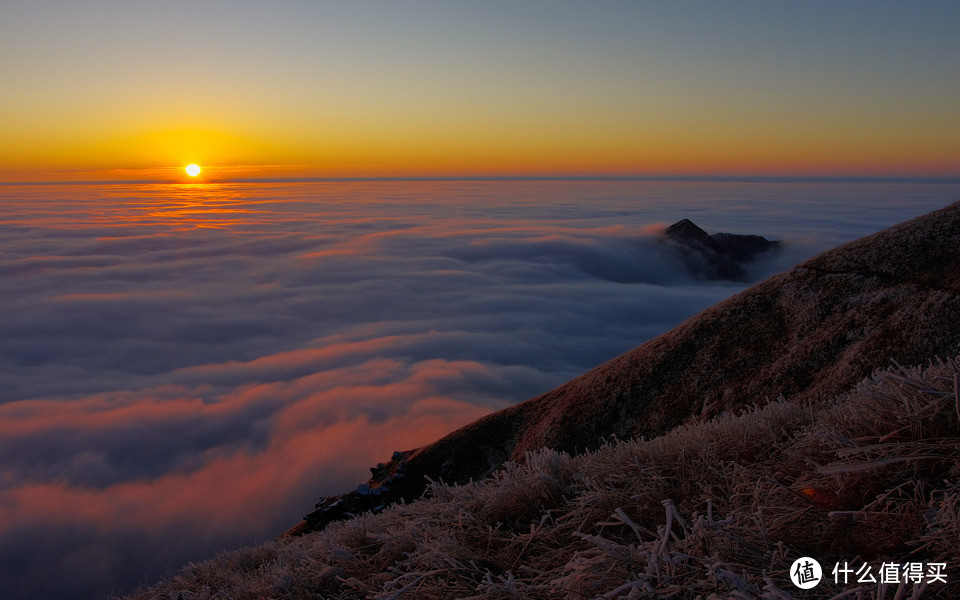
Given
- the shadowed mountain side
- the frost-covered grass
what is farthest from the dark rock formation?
the frost-covered grass

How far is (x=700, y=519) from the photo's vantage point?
174 centimetres

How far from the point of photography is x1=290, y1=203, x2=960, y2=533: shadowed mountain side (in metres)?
4.82

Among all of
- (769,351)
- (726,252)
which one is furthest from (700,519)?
(726,252)

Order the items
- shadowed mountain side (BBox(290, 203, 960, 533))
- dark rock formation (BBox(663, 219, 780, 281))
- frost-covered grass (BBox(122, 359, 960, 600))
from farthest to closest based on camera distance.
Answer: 1. dark rock formation (BBox(663, 219, 780, 281))
2. shadowed mountain side (BBox(290, 203, 960, 533))
3. frost-covered grass (BBox(122, 359, 960, 600))

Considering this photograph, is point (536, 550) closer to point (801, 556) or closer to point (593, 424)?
point (801, 556)

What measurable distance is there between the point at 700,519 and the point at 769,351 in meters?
4.52

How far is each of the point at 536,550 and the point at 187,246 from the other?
101398mm

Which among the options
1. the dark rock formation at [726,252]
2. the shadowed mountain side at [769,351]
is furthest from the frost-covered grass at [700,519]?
the dark rock formation at [726,252]

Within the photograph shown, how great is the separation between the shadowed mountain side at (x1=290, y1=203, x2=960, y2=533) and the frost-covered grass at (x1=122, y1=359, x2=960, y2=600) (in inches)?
71.0

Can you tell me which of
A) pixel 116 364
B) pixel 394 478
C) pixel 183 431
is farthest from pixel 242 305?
pixel 394 478

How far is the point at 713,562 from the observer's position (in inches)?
63.4

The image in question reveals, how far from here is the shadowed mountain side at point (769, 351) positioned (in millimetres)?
4816

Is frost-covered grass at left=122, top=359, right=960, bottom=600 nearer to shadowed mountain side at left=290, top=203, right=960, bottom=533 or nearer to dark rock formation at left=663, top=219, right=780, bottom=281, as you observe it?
shadowed mountain side at left=290, top=203, right=960, bottom=533

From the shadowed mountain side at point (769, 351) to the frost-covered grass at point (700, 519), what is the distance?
180 cm
